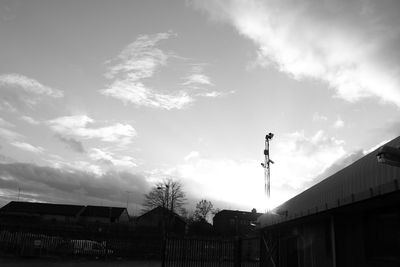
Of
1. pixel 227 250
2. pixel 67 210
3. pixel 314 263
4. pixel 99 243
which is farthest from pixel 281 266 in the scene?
pixel 67 210

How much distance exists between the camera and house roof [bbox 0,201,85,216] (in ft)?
302

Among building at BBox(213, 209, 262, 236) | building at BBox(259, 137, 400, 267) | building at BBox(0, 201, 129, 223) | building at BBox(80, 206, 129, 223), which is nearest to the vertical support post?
building at BBox(259, 137, 400, 267)

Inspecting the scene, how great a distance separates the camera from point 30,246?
3053 cm

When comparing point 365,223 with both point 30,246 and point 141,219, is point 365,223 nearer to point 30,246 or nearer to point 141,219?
point 30,246

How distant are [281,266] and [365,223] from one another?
8.10m

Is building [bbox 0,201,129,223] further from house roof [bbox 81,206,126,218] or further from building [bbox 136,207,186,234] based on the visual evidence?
building [bbox 136,207,186,234]

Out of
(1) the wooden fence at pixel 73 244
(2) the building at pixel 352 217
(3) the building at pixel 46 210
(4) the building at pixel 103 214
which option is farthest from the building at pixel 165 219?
(2) the building at pixel 352 217

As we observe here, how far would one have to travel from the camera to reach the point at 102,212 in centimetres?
9338

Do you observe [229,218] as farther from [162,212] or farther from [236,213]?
[162,212]

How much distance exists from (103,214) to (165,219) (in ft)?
73.6

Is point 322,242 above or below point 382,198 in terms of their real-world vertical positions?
below

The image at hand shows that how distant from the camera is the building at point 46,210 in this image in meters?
90.9

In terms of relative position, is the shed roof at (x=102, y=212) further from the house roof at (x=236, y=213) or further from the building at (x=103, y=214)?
the house roof at (x=236, y=213)

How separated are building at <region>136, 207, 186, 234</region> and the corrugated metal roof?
63.2 metres
